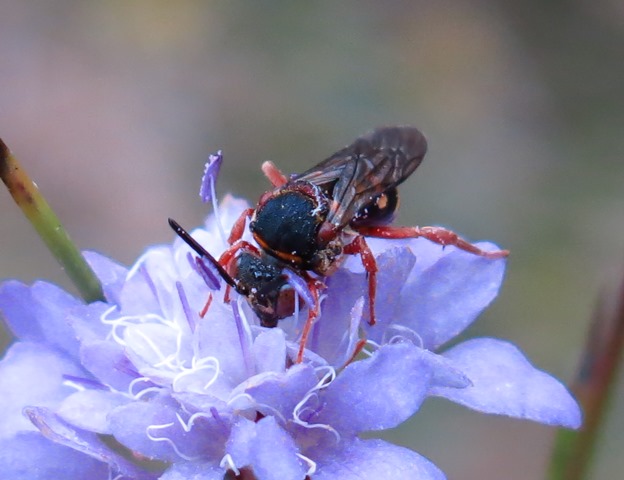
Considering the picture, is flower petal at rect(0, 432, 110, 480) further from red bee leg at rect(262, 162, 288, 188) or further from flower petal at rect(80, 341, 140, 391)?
red bee leg at rect(262, 162, 288, 188)

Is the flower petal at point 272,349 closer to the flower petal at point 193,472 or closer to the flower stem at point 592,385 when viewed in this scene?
the flower petal at point 193,472

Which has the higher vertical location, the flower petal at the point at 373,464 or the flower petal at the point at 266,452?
the flower petal at the point at 266,452

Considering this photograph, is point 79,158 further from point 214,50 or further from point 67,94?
point 214,50

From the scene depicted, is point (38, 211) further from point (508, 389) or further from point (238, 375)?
point (508, 389)

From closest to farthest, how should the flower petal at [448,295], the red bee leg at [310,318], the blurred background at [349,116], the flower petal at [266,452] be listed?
the flower petal at [266,452] < the red bee leg at [310,318] < the flower petal at [448,295] < the blurred background at [349,116]

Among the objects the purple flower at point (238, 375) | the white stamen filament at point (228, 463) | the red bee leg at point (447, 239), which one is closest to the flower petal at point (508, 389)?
the purple flower at point (238, 375)

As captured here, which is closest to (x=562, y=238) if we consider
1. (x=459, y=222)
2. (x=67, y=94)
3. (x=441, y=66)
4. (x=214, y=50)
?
(x=459, y=222)

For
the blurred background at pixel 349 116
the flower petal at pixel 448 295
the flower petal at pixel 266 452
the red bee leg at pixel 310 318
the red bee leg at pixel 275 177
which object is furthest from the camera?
the blurred background at pixel 349 116

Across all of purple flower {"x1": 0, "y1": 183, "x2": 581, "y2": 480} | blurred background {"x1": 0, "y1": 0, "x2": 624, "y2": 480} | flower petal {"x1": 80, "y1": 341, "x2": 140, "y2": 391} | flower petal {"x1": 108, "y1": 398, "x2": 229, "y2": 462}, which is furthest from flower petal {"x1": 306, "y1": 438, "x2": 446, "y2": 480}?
blurred background {"x1": 0, "y1": 0, "x2": 624, "y2": 480}
